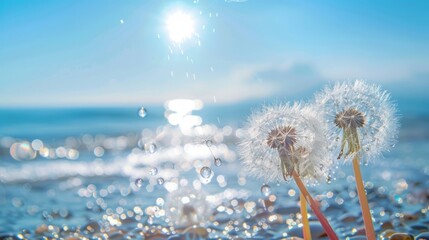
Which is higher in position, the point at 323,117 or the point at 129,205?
the point at 129,205

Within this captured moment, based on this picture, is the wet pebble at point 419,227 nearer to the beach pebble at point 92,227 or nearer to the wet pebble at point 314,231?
the wet pebble at point 314,231

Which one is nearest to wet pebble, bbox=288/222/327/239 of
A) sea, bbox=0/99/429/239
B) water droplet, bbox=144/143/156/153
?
sea, bbox=0/99/429/239

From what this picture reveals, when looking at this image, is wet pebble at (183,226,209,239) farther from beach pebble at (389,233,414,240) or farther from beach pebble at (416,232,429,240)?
beach pebble at (416,232,429,240)

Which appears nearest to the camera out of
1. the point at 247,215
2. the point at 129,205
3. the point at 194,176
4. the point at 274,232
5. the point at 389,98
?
the point at 389,98

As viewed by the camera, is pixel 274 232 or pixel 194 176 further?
pixel 194 176

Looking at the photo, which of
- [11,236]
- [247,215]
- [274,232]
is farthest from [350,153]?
[11,236]

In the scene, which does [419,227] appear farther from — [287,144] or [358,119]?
[287,144]

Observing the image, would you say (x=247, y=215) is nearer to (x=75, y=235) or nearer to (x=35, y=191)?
(x=75, y=235)

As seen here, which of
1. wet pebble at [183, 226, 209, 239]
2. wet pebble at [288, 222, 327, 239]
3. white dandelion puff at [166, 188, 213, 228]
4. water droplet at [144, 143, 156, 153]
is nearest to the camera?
wet pebble at [288, 222, 327, 239]
